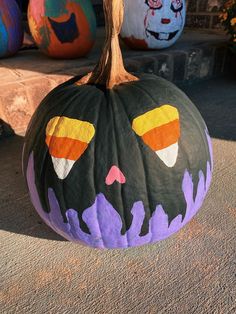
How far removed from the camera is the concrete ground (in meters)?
1.31

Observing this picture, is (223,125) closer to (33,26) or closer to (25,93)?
(25,93)

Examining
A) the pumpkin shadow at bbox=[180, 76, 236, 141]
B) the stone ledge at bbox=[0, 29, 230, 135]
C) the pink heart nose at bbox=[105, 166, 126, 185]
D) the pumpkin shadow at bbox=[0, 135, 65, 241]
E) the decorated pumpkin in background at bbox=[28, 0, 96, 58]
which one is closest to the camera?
the pink heart nose at bbox=[105, 166, 126, 185]

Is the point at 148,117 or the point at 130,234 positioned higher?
the point at 148,117

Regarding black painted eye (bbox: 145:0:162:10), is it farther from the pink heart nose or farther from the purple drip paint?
the pink heart nose

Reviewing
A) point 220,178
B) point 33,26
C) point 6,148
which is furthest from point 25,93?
point 220,178

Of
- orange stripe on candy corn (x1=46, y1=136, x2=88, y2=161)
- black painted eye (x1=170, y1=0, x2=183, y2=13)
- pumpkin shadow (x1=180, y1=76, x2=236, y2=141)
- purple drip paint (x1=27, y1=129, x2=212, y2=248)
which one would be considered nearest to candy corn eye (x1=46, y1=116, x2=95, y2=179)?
orange stripe on candy corn (x1=46, y1=136, x2=88, y2=161)

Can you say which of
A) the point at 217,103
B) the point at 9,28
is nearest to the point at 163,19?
the point at 217,103

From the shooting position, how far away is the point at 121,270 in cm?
147

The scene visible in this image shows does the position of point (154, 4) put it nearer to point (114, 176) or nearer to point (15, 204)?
point (15, 204)

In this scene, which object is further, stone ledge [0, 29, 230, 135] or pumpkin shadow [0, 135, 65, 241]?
stone ledge [0, 29, 230, 135]

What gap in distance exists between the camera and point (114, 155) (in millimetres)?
1293

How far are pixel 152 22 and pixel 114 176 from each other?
2639 mm

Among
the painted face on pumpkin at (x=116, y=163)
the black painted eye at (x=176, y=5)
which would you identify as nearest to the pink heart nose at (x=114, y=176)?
the painted face on pumpkin at (x=116, y=163)

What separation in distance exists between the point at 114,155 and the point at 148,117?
193 millimetres
